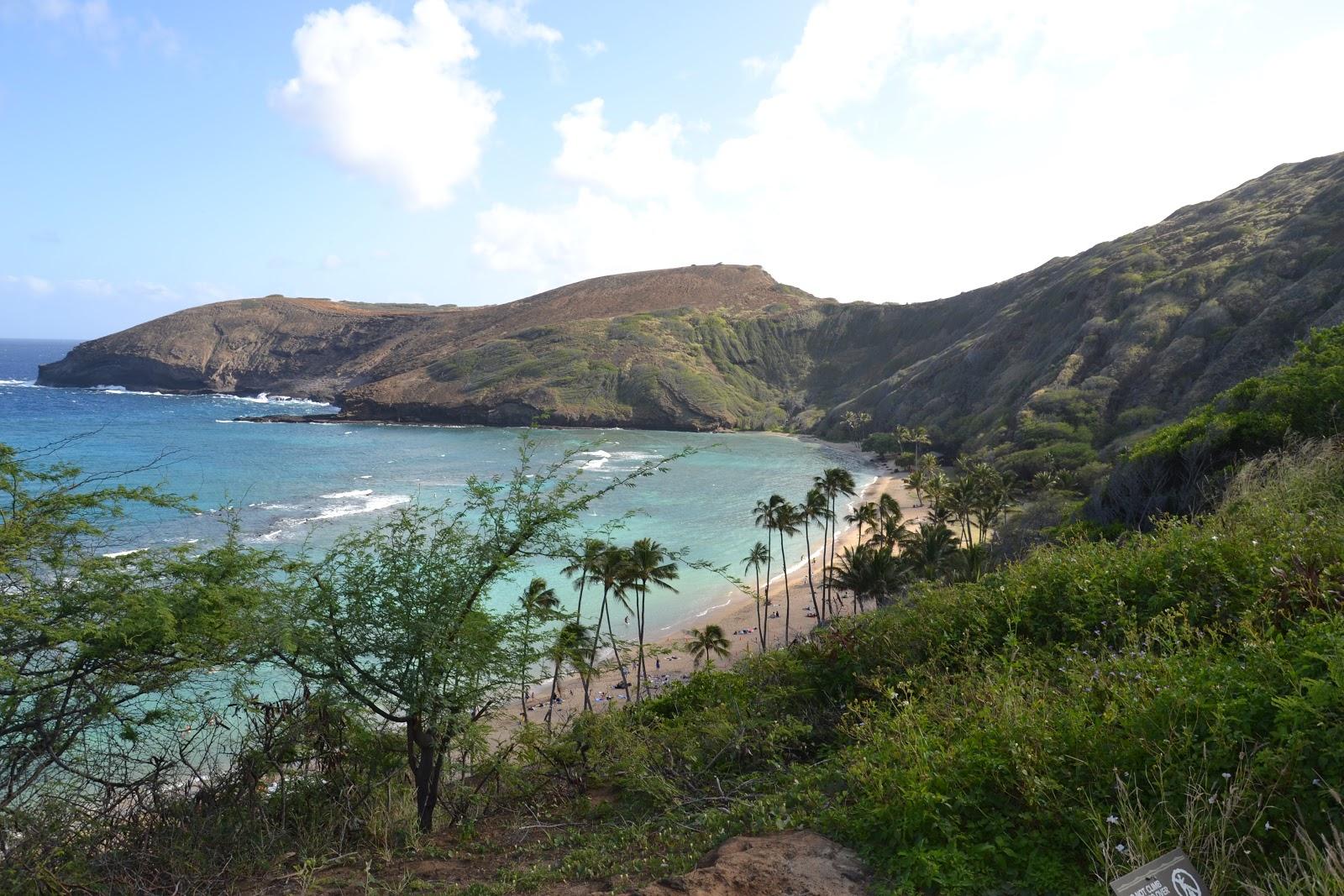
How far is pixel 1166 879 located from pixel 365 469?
7782cm

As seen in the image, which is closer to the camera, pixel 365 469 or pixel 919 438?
pixel 365 469

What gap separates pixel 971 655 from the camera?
7.17 metres

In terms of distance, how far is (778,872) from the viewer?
4738mm

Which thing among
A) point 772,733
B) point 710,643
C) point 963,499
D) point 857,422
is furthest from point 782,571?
point 857,422

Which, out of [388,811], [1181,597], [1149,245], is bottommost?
[388,811]

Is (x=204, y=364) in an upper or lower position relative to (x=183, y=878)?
upper

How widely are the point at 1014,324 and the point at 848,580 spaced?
74.8 metres

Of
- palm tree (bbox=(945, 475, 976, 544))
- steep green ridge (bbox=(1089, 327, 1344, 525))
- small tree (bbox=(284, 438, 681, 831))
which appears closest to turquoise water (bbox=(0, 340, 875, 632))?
palm tree (bbox=(945, 475, 976, 544))

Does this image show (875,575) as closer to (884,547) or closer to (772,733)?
(884,547)

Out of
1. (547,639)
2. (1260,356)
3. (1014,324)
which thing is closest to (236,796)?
(547,639)

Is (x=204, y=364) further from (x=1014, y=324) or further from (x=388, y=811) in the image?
(x=388, y=811)

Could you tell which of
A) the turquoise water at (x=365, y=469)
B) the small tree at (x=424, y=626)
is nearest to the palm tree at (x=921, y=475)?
A: the turquoise water at (x=365, y=469)

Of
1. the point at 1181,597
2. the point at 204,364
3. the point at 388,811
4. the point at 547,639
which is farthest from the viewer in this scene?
the point at 204,364

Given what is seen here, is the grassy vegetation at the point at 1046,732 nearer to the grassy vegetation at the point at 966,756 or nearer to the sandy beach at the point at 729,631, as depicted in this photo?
the grassy vegetation at the point at 966,756
